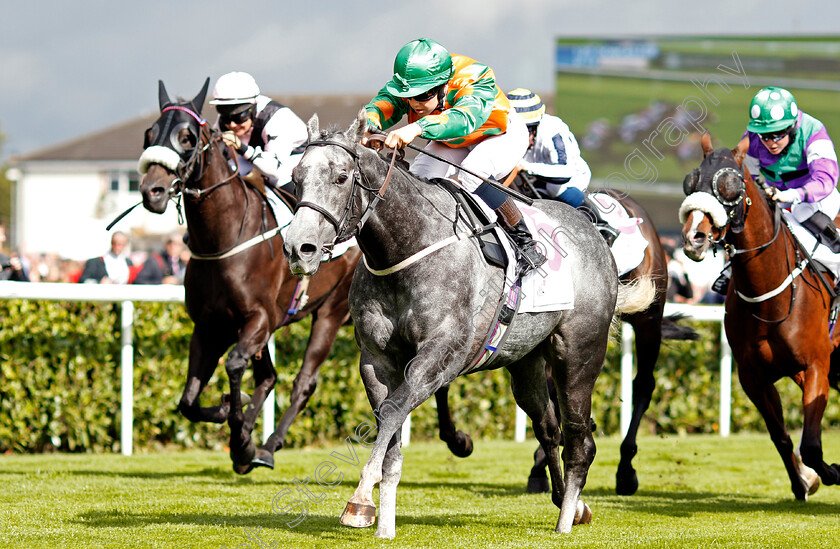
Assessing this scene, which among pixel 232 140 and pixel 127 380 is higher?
pixel 232 140

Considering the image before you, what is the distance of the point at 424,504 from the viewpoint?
552cm

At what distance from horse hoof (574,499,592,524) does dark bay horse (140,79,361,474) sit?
1998 millimetres

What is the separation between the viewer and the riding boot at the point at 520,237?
4.43m

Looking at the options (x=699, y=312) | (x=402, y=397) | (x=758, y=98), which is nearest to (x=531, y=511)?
(x=402, y=397)

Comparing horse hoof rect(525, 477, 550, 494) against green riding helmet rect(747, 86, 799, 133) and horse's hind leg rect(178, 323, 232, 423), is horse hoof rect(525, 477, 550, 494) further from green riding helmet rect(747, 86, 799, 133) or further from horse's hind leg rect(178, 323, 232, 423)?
green riding helmet rect(747, 86, 799, 133)

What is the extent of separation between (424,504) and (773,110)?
2.91 metres

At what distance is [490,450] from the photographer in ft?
27.9

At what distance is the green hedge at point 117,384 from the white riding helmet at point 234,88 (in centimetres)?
223

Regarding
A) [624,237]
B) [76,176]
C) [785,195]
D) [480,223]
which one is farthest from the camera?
[76,176]

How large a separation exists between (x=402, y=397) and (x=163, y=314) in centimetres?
443

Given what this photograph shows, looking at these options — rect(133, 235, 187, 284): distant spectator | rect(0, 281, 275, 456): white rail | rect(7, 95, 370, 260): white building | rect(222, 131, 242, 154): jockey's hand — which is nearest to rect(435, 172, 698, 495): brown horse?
rect(222, 131, 242, 154): jockey's hand

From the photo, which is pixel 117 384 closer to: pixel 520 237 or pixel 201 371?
pixel 201 371

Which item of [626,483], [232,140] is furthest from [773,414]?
[232,140]

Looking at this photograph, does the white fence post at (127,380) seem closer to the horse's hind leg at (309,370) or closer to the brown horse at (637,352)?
the horse's hind leg at (309,370)
